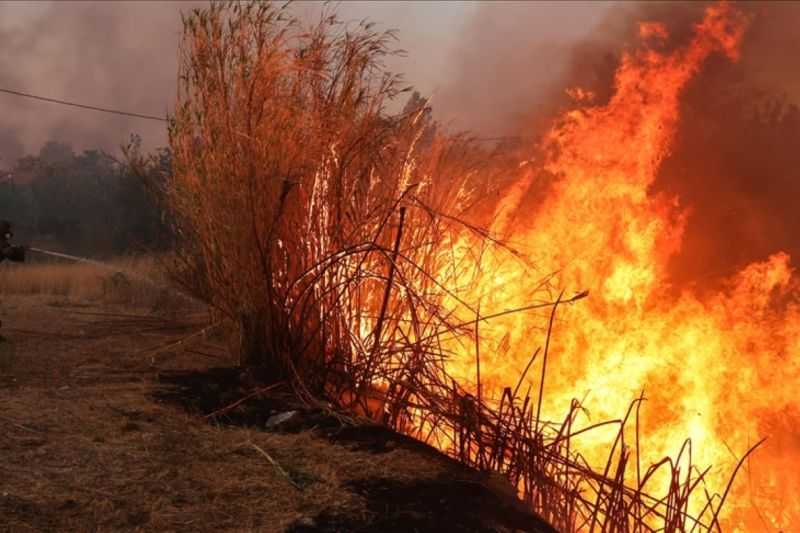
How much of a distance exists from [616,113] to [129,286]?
786 centimetres

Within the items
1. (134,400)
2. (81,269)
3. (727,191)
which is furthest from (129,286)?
(727,191)

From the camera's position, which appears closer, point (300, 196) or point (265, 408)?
point (265, 408)

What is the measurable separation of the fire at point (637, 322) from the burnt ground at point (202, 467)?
207 centimetres

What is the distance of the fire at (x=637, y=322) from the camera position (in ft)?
20.4

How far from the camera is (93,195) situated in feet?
126

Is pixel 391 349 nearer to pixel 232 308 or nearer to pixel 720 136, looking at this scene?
pixel 232 308

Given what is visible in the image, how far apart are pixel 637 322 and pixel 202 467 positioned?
420 cm

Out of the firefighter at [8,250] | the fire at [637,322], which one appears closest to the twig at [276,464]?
the fire at [637,322]

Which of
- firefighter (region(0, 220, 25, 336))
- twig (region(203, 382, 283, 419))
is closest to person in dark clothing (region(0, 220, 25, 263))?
firefighter (region(0, 220, 25, 336))

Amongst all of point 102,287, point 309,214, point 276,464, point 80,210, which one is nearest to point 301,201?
point 309,214

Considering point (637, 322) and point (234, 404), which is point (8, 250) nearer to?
point (234, 404)

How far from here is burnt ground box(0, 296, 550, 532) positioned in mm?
3166

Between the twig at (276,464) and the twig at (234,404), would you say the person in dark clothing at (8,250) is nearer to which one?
the twig at (234,404)

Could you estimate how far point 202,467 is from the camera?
3.75 meters
